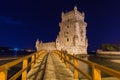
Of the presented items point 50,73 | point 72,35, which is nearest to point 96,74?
point 50,73

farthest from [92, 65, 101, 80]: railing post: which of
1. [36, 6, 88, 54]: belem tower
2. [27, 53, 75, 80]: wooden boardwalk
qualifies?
[36, 6, 88, 54]: belem tower

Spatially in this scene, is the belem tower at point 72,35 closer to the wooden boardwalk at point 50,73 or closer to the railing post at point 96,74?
the wooden boardwalk at point 50,73

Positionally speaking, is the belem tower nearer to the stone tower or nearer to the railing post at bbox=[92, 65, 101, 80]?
the stone tower

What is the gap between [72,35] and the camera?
84.4 m

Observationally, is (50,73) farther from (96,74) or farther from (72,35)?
(72,35)

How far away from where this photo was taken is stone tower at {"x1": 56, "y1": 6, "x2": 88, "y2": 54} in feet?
273

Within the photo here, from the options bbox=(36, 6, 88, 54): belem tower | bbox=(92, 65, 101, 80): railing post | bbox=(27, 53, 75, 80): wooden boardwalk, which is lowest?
bbox=(27, 53, 75, 80): wooden boardwalk

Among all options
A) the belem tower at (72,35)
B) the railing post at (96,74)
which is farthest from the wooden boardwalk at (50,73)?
the belem tower at (72,35)

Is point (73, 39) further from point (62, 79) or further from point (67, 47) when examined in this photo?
point (62, 79)

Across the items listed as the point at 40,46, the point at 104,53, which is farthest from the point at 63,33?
the point at 104,53

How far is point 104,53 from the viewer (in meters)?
107

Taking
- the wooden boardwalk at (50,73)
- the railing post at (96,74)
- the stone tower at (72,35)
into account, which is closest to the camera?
the railing post at (96,74)

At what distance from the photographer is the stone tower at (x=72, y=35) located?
8306 centimetres

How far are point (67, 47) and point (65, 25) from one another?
44.5ft
